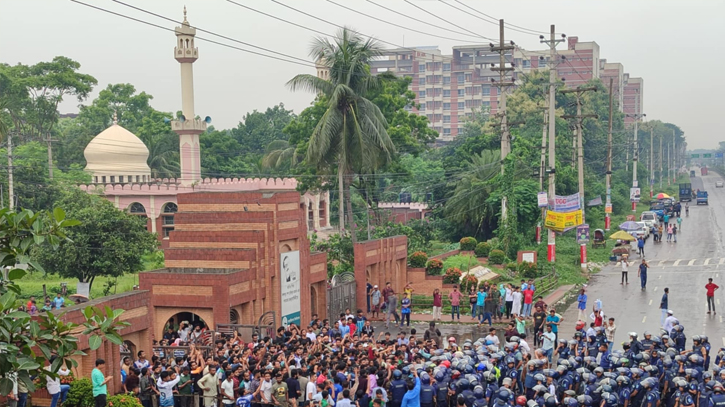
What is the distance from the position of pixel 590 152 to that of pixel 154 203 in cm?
5039

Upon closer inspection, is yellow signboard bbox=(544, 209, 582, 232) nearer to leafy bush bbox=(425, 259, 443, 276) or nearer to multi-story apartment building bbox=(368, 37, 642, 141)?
leafy bush bbox=(425, 259, 443, 276)

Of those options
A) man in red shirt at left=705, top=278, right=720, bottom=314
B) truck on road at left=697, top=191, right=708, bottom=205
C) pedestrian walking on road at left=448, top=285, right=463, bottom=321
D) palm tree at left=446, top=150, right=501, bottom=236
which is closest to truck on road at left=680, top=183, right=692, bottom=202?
truck on road at left=697, top=191, right=708, bottom=205

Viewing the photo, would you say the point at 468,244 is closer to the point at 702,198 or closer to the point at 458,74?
the point at 702,198

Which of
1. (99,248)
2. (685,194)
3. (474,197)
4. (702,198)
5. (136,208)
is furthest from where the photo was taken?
(685,194)

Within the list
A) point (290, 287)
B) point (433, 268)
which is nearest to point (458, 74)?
point (433, 268)

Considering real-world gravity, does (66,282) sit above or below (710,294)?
below

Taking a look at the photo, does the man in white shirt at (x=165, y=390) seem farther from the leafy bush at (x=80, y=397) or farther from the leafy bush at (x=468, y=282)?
the leafy bush at (x=468, y=282)

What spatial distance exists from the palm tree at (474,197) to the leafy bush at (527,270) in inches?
443

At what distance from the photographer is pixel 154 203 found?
5788 centimetres

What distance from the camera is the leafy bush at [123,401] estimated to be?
16.7 m

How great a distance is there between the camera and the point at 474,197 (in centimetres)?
5128

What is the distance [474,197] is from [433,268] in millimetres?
14933

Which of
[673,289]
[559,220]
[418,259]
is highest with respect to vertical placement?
[559,220]

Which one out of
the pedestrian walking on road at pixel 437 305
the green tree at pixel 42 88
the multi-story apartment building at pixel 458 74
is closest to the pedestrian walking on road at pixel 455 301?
the pedestrian walking on road at pixel 437 305
